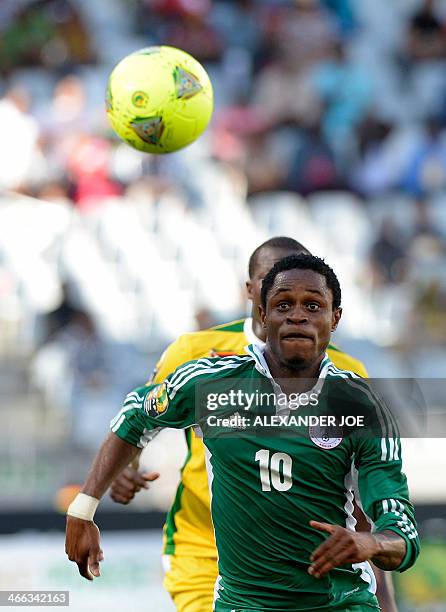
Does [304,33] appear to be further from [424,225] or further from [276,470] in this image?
[276,470]

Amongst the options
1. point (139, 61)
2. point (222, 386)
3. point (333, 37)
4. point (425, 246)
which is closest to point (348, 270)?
point (425, 246)

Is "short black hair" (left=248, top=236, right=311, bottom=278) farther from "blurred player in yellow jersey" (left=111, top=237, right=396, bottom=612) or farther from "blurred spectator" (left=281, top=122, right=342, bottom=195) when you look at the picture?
"blurred spectator" (left=281, top=122, right=342, bottom=195)

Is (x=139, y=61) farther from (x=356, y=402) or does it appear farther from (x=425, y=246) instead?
(x=425, y=246)

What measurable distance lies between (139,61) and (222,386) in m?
2.56

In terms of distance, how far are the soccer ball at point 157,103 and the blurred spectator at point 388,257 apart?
6.73 meters

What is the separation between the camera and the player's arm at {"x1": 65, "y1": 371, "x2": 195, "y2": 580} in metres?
4.25

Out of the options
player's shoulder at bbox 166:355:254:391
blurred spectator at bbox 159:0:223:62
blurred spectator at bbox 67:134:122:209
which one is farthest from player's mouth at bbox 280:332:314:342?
blurred spectator at bbox 159:0:223:62

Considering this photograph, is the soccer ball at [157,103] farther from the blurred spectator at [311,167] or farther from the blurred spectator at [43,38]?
the blurred spectator at [43,38]

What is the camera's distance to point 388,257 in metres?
13.0

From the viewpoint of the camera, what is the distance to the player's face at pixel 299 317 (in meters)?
4.07

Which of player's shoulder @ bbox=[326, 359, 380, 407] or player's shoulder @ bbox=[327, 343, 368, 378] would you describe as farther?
player's shoulder @ bbox=[327, 343, 368, 378]

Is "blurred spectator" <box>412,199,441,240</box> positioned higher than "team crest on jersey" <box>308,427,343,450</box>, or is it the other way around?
"blurred spectator" <box>412,199,441,240</box>

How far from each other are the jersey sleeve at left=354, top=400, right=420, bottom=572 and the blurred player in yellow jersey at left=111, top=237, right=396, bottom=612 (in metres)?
1.31

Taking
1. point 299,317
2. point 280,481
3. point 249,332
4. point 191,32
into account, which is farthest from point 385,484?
point 191,32
